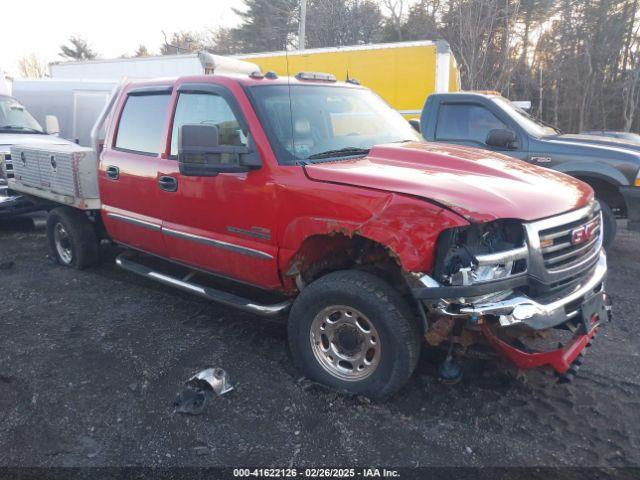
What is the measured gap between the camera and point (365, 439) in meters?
2.71

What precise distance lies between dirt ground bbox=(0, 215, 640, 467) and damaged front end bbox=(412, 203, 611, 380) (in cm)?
39

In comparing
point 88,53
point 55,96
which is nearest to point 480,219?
point 55,96

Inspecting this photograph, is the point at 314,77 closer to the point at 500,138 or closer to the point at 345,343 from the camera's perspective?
the point at 345,343

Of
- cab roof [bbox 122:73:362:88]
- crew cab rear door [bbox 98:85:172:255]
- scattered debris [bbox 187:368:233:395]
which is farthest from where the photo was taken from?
crew cab rear door [bbox 98:85:172:255]

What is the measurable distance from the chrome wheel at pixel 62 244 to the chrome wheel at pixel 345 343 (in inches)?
149

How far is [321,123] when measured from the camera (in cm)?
369

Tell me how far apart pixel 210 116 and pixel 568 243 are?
2663 millimetres

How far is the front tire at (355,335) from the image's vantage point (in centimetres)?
→ 280

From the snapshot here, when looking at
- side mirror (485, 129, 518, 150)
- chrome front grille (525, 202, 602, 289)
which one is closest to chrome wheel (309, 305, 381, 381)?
chrome front grille (525, 202, 602, 289)

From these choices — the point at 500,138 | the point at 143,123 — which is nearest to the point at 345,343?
the point at 143,123

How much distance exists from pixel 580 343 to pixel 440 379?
0.87m

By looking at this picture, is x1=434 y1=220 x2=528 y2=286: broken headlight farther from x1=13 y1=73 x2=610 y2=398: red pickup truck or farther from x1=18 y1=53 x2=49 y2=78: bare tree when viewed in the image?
x1=18 y1=53 x2=49 y2=78: bare tree

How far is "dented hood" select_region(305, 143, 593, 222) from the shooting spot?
2.60 m

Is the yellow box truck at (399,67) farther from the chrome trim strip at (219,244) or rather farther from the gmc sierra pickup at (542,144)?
the chrome trim strip at (219,244)
